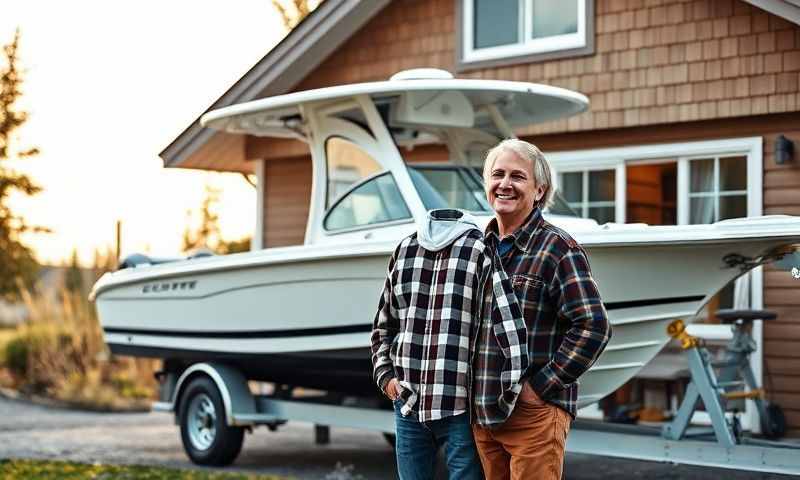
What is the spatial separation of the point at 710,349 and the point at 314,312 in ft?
12.8

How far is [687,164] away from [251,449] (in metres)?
4.90

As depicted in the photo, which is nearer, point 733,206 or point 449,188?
point 449,188

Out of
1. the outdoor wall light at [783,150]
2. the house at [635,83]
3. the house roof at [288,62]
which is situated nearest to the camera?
the outdoor wall light at [783,150]

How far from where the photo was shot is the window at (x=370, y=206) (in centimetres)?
840

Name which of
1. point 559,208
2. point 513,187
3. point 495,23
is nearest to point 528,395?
point 513,187

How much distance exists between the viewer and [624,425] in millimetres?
7836

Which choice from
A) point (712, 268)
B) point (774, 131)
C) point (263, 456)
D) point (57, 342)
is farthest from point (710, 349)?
point (57, 342)

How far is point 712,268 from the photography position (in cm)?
710

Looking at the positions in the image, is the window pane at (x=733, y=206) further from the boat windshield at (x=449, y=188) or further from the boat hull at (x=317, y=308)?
the boat hull at (x=317, y=308)

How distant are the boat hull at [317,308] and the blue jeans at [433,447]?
317cm

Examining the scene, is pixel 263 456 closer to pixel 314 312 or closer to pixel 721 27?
pixel 314 312

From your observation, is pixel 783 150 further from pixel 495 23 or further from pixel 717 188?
pixel 495 23

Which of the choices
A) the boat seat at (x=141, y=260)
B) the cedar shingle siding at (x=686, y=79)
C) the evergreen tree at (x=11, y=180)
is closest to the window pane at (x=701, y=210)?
the cedar shingle siding at (x=686, y=79)

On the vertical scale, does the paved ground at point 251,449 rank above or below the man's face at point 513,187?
below
